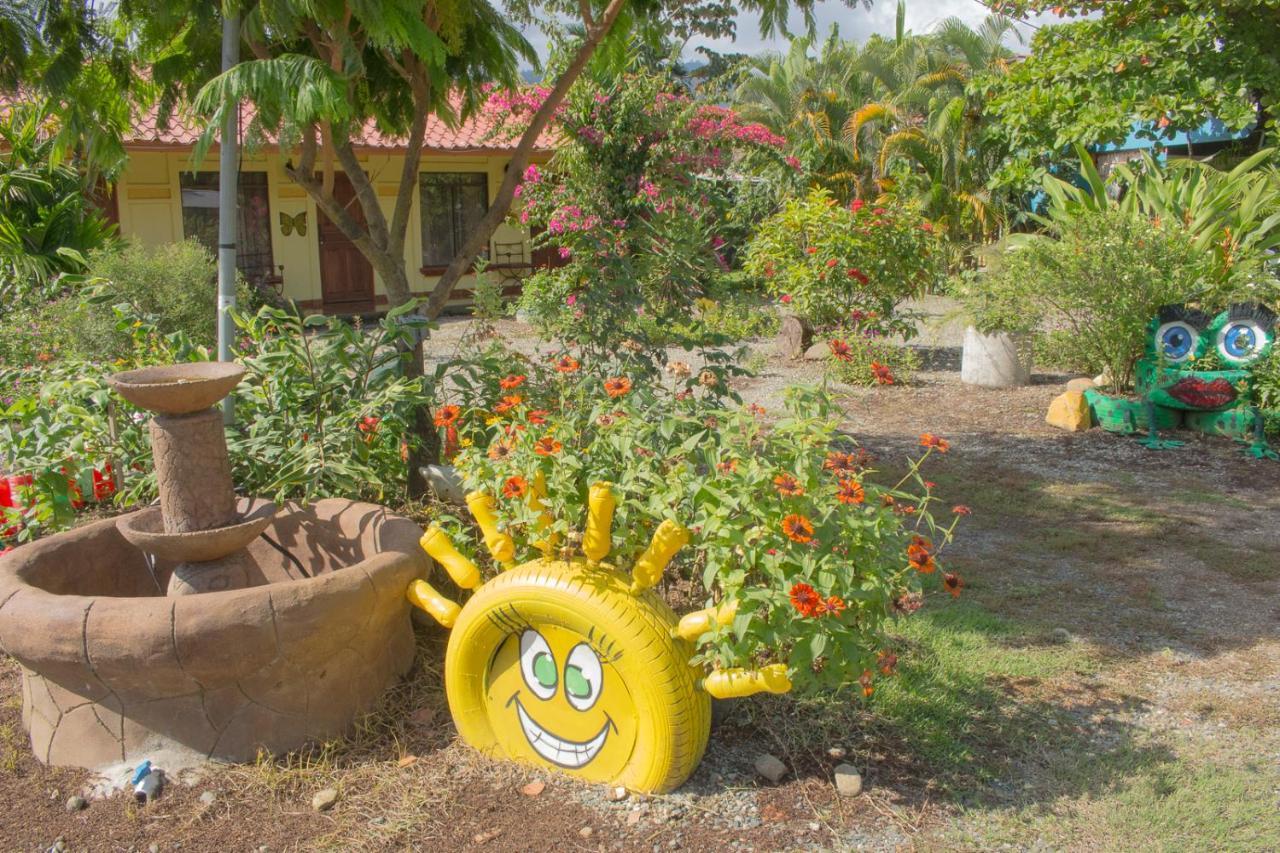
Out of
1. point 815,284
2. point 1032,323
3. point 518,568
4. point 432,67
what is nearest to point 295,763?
point 518,568

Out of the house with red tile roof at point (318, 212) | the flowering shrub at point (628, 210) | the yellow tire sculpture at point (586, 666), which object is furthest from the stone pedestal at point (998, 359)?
the yellow tire sculpture at point (586, 666)

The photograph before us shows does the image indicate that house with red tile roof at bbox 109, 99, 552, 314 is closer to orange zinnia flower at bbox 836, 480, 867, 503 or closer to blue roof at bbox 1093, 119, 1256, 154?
blue roof at bbox 1093, 119, 1256, 154

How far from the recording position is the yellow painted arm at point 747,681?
278 centimetres

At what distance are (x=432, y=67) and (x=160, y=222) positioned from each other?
10198mm

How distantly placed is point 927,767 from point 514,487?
1.51 metres

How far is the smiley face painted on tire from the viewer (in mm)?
3025

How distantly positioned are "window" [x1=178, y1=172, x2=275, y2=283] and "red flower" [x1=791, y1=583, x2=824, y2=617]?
12.4 m

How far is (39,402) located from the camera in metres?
4.75

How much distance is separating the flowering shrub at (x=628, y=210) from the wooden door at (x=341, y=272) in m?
3.78

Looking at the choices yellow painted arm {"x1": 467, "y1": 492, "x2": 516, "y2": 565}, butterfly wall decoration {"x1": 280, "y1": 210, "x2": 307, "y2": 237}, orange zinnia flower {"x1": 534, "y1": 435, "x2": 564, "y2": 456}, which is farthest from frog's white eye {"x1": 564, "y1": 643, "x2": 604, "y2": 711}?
butterfly wall decoration {"x1": 280, "y1": 210, "x2": 307, "y2": 237}

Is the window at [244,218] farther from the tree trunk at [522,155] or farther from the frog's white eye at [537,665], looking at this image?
the frog's white eye at [537,665]

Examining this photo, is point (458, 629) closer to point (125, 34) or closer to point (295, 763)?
point (295, 763)

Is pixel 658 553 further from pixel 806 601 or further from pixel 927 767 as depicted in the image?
pixel 927 767

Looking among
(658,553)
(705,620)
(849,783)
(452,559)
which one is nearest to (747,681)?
(705,620)
